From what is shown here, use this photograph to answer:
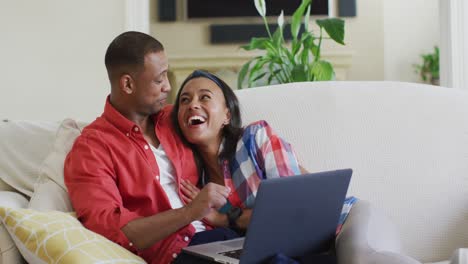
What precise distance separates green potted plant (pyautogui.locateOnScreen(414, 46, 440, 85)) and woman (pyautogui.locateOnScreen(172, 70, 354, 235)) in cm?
456

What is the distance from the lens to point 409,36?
6559mm

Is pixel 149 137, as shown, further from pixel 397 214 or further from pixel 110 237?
pixel 397 214

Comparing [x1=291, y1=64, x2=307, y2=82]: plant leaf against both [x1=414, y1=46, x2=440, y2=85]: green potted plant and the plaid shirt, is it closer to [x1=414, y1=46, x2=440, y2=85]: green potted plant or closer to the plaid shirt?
the plaid shirt

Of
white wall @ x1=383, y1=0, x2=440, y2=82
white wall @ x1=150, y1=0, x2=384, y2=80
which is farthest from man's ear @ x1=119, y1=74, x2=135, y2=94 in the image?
white wall @ x1=383, y1=0, x2=440, y2=82

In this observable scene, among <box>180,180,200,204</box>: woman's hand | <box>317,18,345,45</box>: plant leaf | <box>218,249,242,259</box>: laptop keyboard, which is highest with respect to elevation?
<box>317,18,345,45</box>: plant leaf

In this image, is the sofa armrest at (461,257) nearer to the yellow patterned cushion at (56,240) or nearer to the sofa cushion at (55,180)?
the yellow patterned cushion at (56,240)

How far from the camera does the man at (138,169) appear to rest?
5.42ft

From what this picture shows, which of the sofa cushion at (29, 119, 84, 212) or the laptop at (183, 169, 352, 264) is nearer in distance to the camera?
the laptop at (183, 169, 352, 264)

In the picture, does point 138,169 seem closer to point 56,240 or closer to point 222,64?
point 56,240

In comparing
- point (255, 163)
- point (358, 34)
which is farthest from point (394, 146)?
point (358, 34)

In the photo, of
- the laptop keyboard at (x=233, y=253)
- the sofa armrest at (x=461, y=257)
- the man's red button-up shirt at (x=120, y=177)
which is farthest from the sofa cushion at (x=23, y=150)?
the sofa armrest at (x=461, y=257)

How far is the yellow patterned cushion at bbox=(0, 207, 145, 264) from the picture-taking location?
1.49 meters

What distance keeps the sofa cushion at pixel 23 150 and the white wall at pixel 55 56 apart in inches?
71.2

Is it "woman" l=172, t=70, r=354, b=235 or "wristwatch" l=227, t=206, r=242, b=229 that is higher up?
"woman" l=172, t=70, r=354, b=235
